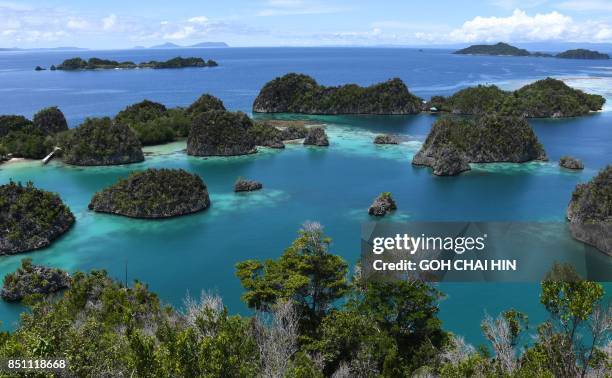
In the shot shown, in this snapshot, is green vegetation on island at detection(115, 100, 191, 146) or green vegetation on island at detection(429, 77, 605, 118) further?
green vegetation on island at detection(429, 77, 605, 118)

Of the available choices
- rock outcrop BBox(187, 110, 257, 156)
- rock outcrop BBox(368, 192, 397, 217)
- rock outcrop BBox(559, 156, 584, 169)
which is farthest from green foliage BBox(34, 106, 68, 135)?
rock outcrop BBox(559, 156, 584, 169)

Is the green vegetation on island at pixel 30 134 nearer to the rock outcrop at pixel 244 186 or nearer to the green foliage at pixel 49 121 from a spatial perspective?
the green foliage at pixel 49 121

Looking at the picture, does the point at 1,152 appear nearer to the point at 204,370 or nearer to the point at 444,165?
the point at 444,165

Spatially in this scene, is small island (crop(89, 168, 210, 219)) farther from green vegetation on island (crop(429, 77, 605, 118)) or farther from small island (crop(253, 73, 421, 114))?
green vegetation on island (crop(429, 77, 605, 118))

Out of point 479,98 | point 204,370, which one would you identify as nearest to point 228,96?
point 479,98

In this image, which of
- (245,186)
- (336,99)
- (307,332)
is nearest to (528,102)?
(336,99)
